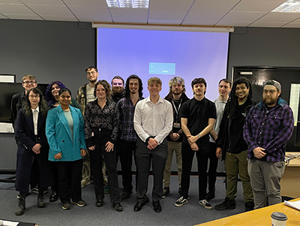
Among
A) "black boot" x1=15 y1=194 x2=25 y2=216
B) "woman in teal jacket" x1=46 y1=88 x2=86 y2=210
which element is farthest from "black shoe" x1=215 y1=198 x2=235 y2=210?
"black boot" x1=15 y1=194 x2=25 y2=216

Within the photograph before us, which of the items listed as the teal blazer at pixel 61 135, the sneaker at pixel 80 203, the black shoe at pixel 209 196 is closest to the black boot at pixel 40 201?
the sneaker at pixel 80 203

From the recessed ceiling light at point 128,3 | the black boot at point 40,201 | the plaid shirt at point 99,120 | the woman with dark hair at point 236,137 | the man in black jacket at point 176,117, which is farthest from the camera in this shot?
the recessed ceiling light at point 128,3

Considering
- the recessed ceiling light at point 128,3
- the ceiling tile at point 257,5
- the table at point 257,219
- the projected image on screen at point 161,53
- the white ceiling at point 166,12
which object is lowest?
the table at point 257,219

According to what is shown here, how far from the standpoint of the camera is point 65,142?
2682mm

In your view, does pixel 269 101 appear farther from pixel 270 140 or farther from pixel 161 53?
pixel 161 53

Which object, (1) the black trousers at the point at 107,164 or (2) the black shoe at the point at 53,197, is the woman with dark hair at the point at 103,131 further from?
(2) the black shoe at the point at 53,197

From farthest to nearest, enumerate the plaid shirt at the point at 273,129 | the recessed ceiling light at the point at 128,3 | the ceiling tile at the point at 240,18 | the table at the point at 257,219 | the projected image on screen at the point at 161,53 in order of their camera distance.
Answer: the projected image on screen at the point at 161,53
the ceiling tile at the point at 240,18
the recessed ceiling light at the point at 128,3
the plaid shirt at the point at 273,129
the table at the point at 257,219

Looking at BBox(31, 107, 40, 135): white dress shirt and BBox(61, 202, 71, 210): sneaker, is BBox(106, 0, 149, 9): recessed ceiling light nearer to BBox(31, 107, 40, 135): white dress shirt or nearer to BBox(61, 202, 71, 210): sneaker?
BBox(31, 107, 40, 135): white dress shirt

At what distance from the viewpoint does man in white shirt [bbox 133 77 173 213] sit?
272 cm

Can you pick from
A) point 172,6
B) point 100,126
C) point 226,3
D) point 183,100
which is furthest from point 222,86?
point 100,126

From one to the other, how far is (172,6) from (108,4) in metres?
0.91

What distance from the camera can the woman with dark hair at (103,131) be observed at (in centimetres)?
273

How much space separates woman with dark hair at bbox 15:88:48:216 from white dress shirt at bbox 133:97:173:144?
3.76 ft

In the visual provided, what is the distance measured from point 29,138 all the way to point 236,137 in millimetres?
2430
